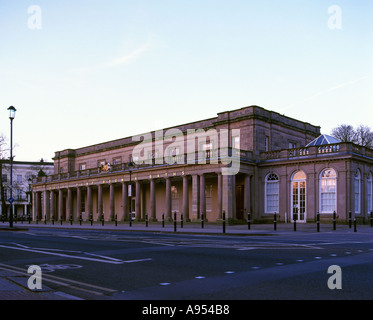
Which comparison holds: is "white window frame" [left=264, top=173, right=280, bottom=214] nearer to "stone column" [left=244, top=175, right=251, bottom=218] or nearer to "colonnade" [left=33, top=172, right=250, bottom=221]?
"stone column" [left=244, top=175, right=251, bottom=218]

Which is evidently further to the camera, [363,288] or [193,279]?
[193,279]

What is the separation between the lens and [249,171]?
127ft

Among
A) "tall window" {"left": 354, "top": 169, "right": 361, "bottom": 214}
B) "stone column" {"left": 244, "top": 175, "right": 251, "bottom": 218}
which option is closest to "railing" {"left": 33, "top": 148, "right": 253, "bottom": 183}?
"stone column" {"left": 244, "top": 175, "right": 251, "bottom": 218}

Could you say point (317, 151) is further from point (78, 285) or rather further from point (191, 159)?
point (78, 285)

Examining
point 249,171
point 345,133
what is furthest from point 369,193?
point 345,133

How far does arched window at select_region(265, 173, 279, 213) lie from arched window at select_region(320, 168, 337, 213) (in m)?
4.50

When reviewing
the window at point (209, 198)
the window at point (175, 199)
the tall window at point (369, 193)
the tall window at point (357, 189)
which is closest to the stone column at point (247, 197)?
the window at point (209, 198)

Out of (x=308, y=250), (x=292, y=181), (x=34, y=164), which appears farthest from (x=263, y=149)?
(x=34, y=164)

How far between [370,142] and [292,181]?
32.8m

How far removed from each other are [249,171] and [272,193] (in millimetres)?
2921

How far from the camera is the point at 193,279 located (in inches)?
317

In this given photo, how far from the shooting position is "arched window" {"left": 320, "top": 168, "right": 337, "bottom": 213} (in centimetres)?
3425
